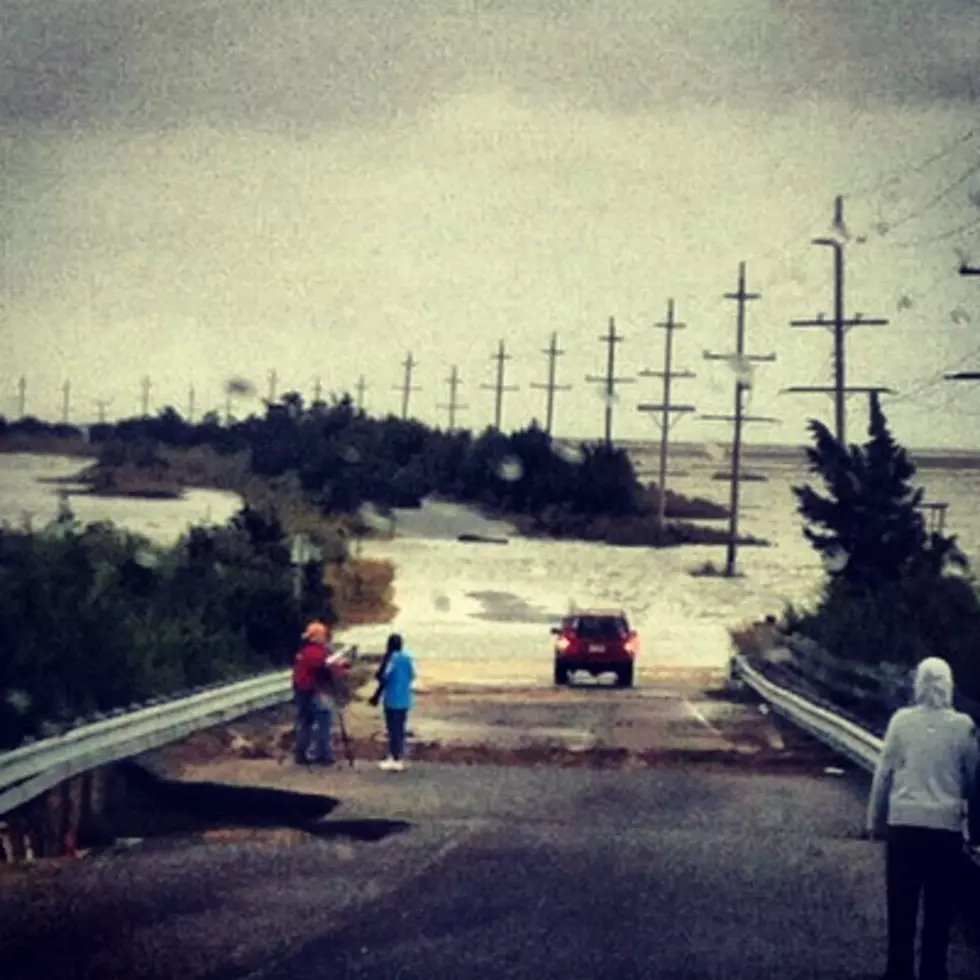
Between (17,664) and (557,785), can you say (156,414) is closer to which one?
(17,664)

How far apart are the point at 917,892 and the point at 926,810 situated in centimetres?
41

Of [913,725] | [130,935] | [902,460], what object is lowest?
[130,935]

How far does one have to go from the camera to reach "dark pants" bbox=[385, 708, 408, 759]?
741 inches

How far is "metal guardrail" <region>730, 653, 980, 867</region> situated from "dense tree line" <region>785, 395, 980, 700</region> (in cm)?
71

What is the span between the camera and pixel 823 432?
1936cm

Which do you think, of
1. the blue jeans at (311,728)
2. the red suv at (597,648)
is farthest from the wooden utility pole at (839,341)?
the red suv at (597,648)

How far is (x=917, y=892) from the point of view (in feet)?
32.4

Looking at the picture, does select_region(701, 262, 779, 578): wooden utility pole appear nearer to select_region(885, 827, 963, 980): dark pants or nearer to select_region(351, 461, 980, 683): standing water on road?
select_region(351, 461, 980, 683): standing water on road

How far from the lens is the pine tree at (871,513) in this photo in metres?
18.4

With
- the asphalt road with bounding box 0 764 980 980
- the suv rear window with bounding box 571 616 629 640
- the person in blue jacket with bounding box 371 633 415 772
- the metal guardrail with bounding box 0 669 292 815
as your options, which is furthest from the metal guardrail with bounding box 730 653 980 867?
the suv rear window with bounding box 571 616 629 640

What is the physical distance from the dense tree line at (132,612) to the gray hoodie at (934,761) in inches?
322

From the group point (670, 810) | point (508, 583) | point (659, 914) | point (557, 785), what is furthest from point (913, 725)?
point (508, 583)

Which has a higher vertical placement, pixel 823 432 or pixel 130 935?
pixel 823 432

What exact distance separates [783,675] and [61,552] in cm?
811
